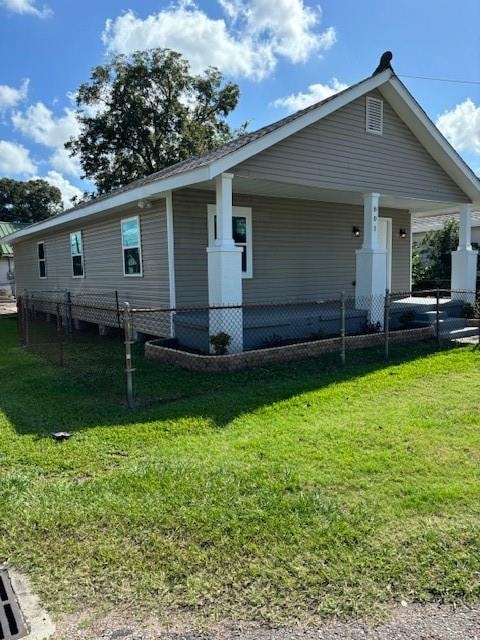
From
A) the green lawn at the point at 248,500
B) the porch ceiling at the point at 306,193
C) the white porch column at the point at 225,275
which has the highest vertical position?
the porch ceiling at the point at 306,193

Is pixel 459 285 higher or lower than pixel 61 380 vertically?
higher

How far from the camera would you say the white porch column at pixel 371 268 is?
385 inches

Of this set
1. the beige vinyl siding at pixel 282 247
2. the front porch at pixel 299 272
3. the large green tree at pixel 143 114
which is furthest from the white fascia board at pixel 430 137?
the large green tree at pixel 143 114

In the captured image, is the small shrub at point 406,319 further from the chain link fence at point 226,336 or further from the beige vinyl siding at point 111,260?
the beige vinyl siding at point 111,260

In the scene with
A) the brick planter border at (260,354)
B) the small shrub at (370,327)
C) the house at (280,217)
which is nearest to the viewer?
the brick planter border at (260,354)

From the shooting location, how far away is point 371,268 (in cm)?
978

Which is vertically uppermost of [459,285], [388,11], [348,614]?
[388,11]

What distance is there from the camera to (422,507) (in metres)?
3.13

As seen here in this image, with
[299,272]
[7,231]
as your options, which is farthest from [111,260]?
[7,231]

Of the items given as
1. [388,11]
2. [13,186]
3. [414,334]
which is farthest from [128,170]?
[13,186]

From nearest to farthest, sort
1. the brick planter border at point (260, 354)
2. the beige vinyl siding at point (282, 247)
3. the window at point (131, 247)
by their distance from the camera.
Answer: the brick planter border at point (260, 354) < the beige vinyl siding at point (282, 247) < the window at point (131, 247)

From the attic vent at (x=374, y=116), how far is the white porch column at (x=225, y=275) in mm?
3822

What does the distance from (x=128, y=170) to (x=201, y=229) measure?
74.4 ft

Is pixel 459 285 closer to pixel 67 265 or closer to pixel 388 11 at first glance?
pixel 388 11
